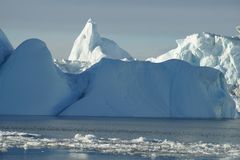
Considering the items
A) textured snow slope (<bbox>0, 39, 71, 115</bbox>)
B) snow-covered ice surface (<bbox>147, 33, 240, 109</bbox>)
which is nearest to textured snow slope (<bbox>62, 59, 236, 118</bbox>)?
textured snow slope (<bbox>0, 39, 71, 115</bbox>)

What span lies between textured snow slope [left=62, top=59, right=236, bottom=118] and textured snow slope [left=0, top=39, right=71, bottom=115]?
2.68 meters

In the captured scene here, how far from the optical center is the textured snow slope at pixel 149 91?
85.8 meters

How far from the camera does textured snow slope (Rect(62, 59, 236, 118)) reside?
3376 inches

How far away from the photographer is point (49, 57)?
85875 millimetres

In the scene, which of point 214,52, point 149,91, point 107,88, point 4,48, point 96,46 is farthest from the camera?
point 214,52

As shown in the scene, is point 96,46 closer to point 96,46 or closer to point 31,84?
point 96,46

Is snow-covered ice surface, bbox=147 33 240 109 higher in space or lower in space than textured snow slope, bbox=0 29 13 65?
higher

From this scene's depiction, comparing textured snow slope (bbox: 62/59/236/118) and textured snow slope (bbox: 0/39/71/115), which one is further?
textured snow slope (bbox: 62/59/236/118)

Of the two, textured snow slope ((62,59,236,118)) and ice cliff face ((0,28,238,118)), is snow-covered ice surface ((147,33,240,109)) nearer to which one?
ice cliff face ((0,28,238,118))

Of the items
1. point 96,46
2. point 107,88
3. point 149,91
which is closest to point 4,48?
point 107,88

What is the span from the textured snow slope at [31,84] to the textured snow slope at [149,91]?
105 inches

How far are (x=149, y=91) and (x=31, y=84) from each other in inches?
552

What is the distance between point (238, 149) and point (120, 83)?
4079 cm

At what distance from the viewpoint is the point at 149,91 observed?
88375mm
